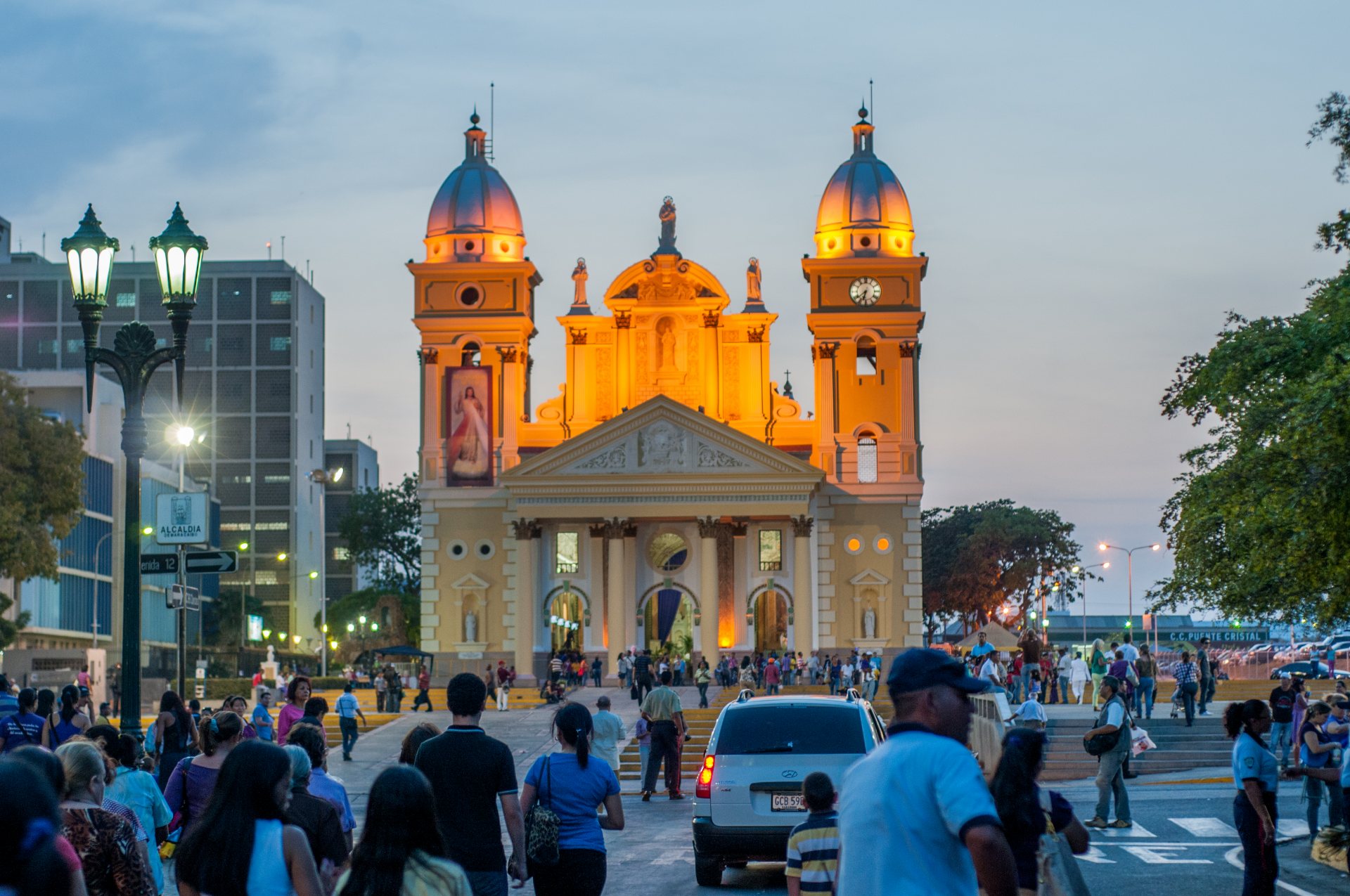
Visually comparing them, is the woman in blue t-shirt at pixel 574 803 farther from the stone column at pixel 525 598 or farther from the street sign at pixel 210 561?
the stone column at pixel 525 598

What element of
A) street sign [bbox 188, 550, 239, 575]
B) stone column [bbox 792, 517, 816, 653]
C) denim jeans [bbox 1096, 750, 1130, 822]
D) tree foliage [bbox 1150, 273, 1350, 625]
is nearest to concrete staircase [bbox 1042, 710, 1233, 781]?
tree foliage [bbox 1150, 273, 1350, 625]

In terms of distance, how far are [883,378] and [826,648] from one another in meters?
9.82

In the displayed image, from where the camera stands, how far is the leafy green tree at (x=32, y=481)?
49438mm

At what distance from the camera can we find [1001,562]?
104 meters

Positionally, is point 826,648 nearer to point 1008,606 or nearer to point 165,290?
point 1008,606

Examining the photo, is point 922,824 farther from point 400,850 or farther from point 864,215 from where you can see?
point 864,215

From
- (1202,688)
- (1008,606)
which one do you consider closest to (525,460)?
(1202,688)

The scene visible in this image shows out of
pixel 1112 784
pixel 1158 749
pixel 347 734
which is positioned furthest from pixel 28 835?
pixel 347 734

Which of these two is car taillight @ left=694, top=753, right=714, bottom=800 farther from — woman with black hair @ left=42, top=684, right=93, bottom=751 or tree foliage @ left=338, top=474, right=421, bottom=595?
tree foliage @ left=338, top=474, right=421, bottom=595

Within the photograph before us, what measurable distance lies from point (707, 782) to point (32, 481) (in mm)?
38105

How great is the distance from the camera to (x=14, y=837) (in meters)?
4.99

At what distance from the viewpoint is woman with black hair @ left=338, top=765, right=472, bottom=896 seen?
6527 mm

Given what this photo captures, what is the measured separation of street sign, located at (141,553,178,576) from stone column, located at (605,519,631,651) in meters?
47.5

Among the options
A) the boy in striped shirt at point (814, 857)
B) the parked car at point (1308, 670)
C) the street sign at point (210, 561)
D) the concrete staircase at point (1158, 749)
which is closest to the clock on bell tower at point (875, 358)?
the parked car at point (1308, 670)
